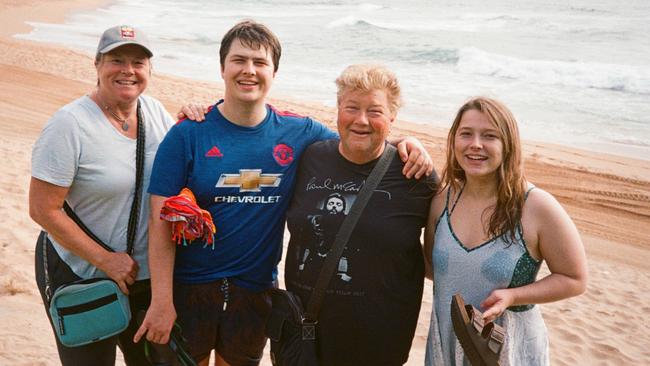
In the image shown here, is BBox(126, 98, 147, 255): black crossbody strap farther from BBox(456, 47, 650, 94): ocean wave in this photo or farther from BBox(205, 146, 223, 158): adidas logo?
BBox(456, 47, 650, 94): ocean wave

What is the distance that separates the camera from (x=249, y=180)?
314 cm

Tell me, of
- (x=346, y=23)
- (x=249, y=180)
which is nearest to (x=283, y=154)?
(x=249, y=180)

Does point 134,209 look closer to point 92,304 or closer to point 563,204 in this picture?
point 92,304

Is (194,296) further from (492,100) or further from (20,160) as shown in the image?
(20,160)

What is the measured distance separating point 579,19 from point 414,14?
11.9 meters

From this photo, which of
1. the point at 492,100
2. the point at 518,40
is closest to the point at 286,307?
the point at 492,100

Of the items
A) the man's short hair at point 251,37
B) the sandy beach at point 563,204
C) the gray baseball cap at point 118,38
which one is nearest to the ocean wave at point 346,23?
the sandy beach at point 563,204

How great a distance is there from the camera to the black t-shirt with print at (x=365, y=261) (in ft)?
9.68

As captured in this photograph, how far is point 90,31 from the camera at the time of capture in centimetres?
2705

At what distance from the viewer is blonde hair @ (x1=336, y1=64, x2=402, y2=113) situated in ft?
9.83

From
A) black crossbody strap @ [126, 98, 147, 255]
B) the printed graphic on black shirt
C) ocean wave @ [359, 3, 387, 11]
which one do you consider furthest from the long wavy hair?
ocean wave @ [359, 3, 387, 11]

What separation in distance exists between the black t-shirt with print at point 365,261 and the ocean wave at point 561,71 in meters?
18.7

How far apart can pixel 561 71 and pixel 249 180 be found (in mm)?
20811

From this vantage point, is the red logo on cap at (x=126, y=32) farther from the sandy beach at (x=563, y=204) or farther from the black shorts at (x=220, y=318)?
the sandy beach at (x=563, y=204)
